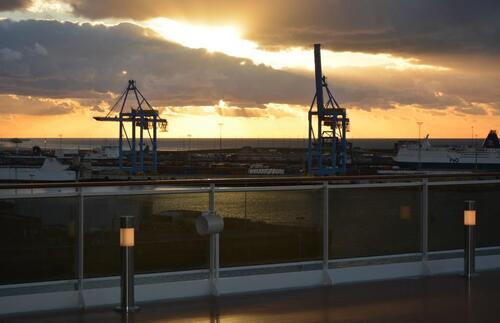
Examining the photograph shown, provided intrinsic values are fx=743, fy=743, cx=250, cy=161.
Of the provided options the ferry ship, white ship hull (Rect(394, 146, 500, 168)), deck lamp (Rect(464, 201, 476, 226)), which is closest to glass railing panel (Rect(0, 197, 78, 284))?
deck lamp (Rect(464, 201, 476, 226))

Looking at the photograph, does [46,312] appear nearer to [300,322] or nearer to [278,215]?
[300,322]

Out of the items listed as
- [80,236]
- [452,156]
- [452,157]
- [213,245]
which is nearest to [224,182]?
[213,245]

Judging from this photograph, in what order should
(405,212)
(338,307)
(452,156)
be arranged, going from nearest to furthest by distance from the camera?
(338,307) → (405,212) → (452,156)

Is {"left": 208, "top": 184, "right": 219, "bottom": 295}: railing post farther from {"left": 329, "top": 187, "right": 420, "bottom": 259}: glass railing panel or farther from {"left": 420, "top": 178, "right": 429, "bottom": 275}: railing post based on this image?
{"left": 420, "top": 178, "right": 429, "bottom": 275}: railing post

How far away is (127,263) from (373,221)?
352 cm

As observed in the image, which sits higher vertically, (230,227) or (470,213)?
(470,213)

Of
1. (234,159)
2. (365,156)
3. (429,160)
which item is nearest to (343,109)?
(429,160)

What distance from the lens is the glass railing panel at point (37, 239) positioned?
6207mm

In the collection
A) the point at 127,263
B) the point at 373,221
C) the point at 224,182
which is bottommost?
the point at 127,263

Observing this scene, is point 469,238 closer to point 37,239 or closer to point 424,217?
point 424,217

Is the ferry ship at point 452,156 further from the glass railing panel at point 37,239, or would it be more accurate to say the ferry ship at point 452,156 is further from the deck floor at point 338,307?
the glass railing panel at point 37,239

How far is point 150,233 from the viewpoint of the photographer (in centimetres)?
686

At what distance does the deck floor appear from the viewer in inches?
227

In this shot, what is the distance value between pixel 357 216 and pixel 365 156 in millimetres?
114402
